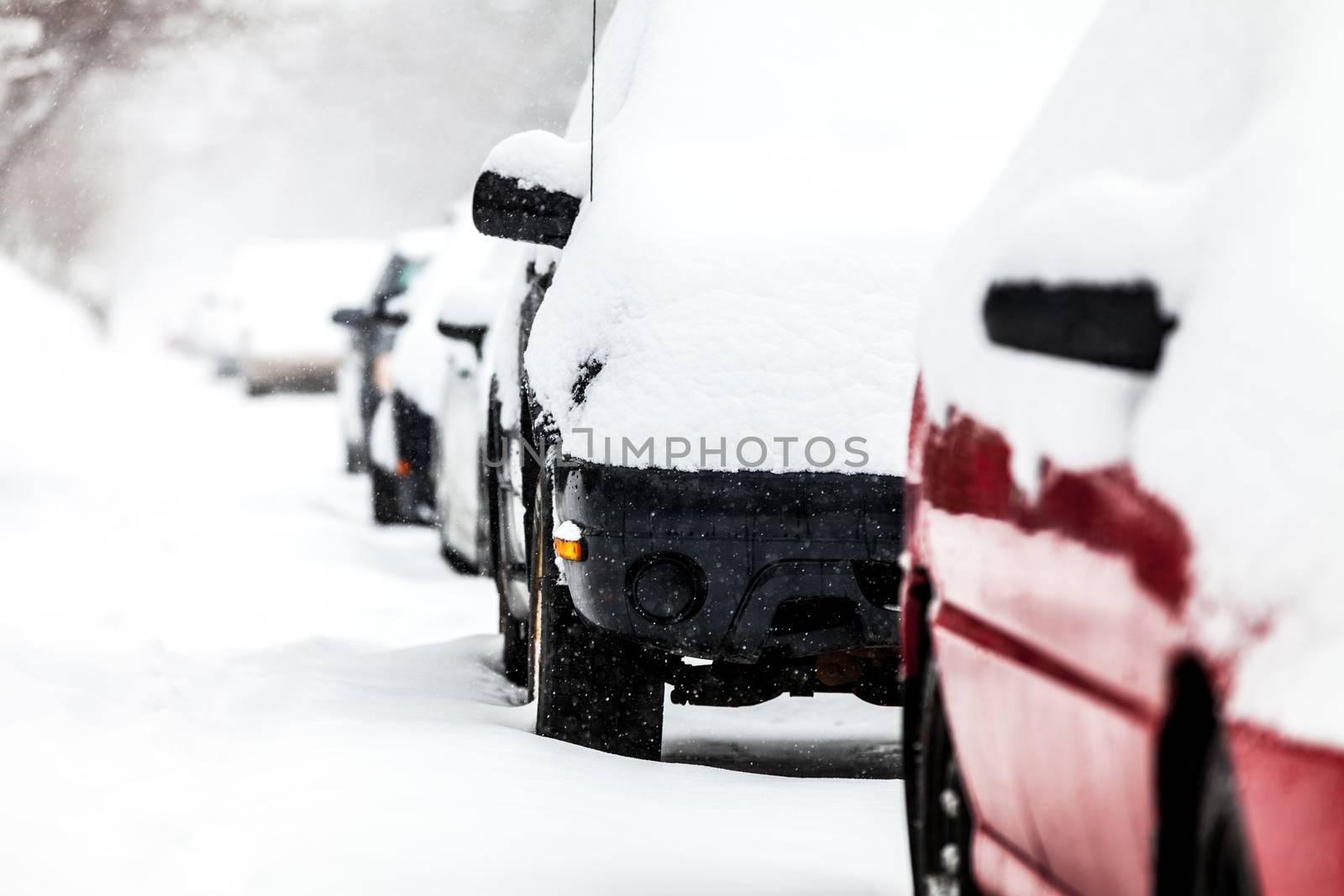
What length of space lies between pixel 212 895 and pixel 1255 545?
234 centimetres

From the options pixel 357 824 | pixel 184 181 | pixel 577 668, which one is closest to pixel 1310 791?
pixel 357 824

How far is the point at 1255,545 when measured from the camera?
179cm

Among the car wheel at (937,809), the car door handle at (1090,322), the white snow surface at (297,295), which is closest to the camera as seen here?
the car door handle at (1090,322)

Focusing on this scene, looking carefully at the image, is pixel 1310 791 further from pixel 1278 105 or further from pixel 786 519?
pixel 786 519

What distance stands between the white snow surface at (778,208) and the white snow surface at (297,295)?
19686 mm

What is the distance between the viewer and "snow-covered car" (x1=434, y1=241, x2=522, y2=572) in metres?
7.26

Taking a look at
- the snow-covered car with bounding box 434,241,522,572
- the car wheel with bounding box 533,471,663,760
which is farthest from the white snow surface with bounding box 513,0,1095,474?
the snow-covered car with bounding box 434,241,522,572

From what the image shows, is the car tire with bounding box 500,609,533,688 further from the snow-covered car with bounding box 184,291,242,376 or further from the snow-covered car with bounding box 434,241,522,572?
the snow-covered car with bounding box 184,291,242,376

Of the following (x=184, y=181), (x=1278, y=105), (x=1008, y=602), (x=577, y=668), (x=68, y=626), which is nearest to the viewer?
(x=1278, y=105)

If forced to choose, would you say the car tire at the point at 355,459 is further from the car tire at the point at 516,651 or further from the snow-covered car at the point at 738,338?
the snow-covered car at the point at 738,338

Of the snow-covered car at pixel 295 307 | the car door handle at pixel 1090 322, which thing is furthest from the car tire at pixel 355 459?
the car door handle at pixel 1090 322

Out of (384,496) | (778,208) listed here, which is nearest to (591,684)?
(778,208)

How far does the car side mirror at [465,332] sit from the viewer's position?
7.37m

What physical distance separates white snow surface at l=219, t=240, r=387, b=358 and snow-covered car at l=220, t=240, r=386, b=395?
11mm
